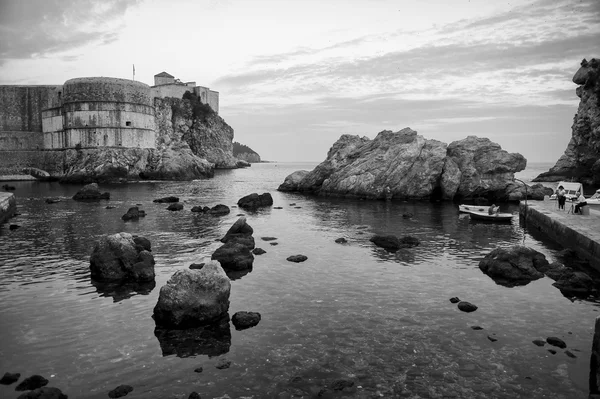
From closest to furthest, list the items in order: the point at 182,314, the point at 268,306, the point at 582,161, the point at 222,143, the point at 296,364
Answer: the point at 296,364
the point at 182,314
the point at 268,306
the point at 582,161
the point at 222,143

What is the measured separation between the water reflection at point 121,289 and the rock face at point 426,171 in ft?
129

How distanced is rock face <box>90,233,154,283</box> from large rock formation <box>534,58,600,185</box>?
7431 cm

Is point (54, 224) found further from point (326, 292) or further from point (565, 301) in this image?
point (565, 301)

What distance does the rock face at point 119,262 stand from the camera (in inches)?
754

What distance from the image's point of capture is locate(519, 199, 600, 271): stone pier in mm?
22906

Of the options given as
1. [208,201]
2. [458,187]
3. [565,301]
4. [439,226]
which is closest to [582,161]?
[458,187]

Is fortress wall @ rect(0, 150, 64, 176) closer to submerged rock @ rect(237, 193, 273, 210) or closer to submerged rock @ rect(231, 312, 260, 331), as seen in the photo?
submerged rock @ rect(237, 193, 273, 210)

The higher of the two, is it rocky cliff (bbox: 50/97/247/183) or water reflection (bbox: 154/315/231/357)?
rocky cliff (bbox: 50/97/247/183)

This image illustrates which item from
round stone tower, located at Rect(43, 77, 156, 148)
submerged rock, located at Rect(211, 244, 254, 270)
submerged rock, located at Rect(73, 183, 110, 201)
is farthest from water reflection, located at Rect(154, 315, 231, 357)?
round stone tower, located at Rect(43, 77, 156, 148)

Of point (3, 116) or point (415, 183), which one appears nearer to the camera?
point (415, 183)

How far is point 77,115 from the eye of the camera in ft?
263

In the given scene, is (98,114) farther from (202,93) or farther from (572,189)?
(572,189)

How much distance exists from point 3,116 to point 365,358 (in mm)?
95652

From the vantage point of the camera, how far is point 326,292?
17.8 metres
